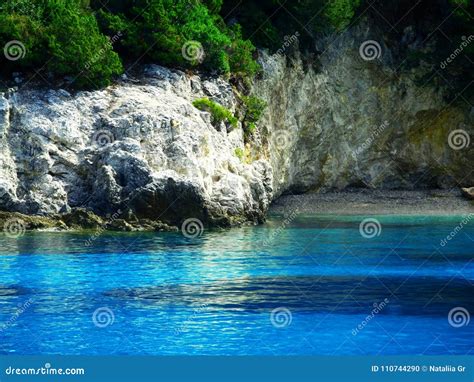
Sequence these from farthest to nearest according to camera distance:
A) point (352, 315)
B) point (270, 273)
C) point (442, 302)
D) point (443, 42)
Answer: point (443, 42) < point (270, 273) < point (442, 302) < point (352, 315)

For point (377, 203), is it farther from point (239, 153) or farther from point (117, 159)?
point (117, 159)

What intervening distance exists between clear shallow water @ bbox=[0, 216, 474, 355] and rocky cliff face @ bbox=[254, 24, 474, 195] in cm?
1891

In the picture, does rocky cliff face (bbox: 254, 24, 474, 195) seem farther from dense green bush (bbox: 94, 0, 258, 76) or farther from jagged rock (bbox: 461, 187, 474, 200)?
dense green bush (bbox: 94, 0, 258, 76)

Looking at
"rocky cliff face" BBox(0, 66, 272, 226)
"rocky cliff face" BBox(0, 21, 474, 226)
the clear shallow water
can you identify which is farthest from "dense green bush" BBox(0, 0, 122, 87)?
the clear shallow water

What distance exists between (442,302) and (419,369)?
18.9ft

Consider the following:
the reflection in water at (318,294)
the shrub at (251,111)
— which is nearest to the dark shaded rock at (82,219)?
the shrub at (251,111)

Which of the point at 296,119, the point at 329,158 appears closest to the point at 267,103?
the point at 296,119

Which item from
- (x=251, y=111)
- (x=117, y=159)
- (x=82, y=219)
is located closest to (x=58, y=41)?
(x=117, y=159)

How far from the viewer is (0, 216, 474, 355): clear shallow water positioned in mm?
15359

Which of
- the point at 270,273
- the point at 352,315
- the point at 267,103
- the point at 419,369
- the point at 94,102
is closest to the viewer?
the point at 419,369

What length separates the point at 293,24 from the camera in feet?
155

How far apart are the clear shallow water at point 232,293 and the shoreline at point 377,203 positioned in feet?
46.8

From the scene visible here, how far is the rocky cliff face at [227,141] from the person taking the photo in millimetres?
35062

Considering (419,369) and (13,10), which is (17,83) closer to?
(13,10)
